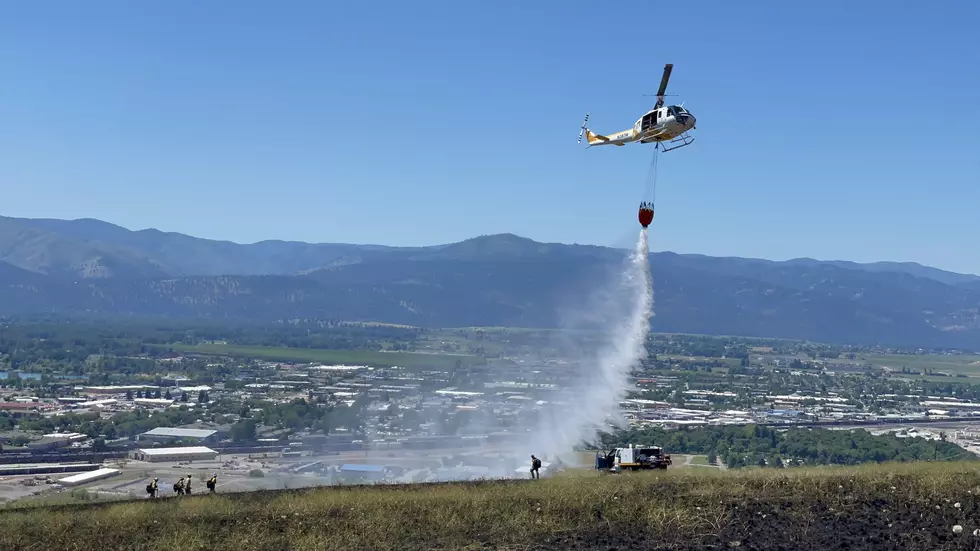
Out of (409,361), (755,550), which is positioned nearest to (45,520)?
(755,550)

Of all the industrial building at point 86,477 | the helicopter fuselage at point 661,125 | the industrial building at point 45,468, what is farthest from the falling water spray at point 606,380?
the industrial building at point 45,468

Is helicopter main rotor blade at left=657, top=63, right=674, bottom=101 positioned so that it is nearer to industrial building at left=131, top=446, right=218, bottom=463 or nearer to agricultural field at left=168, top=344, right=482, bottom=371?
industrial building at left=131, top=446, right=218, bottom=463

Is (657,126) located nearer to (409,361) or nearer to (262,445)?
(262,445)

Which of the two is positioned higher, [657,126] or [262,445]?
[657,126]

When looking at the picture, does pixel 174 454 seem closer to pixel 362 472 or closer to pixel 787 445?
pixel 362 472

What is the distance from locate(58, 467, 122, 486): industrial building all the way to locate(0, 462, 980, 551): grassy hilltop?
107 feet

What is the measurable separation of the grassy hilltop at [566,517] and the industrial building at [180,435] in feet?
195

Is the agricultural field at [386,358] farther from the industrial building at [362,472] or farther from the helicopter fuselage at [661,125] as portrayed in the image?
the helicopter fuselage at [661,125]

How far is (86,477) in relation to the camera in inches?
2525

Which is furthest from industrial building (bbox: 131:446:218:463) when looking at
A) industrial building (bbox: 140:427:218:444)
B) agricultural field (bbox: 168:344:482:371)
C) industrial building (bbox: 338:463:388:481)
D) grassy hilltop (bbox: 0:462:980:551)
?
agricultural field (bbox: 168:344:482:371)

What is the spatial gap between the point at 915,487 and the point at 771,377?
161 metres

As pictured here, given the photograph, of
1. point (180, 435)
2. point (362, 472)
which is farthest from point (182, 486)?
point (180, 435)

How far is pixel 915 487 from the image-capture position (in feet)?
106

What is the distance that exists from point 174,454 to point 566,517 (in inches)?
2237
